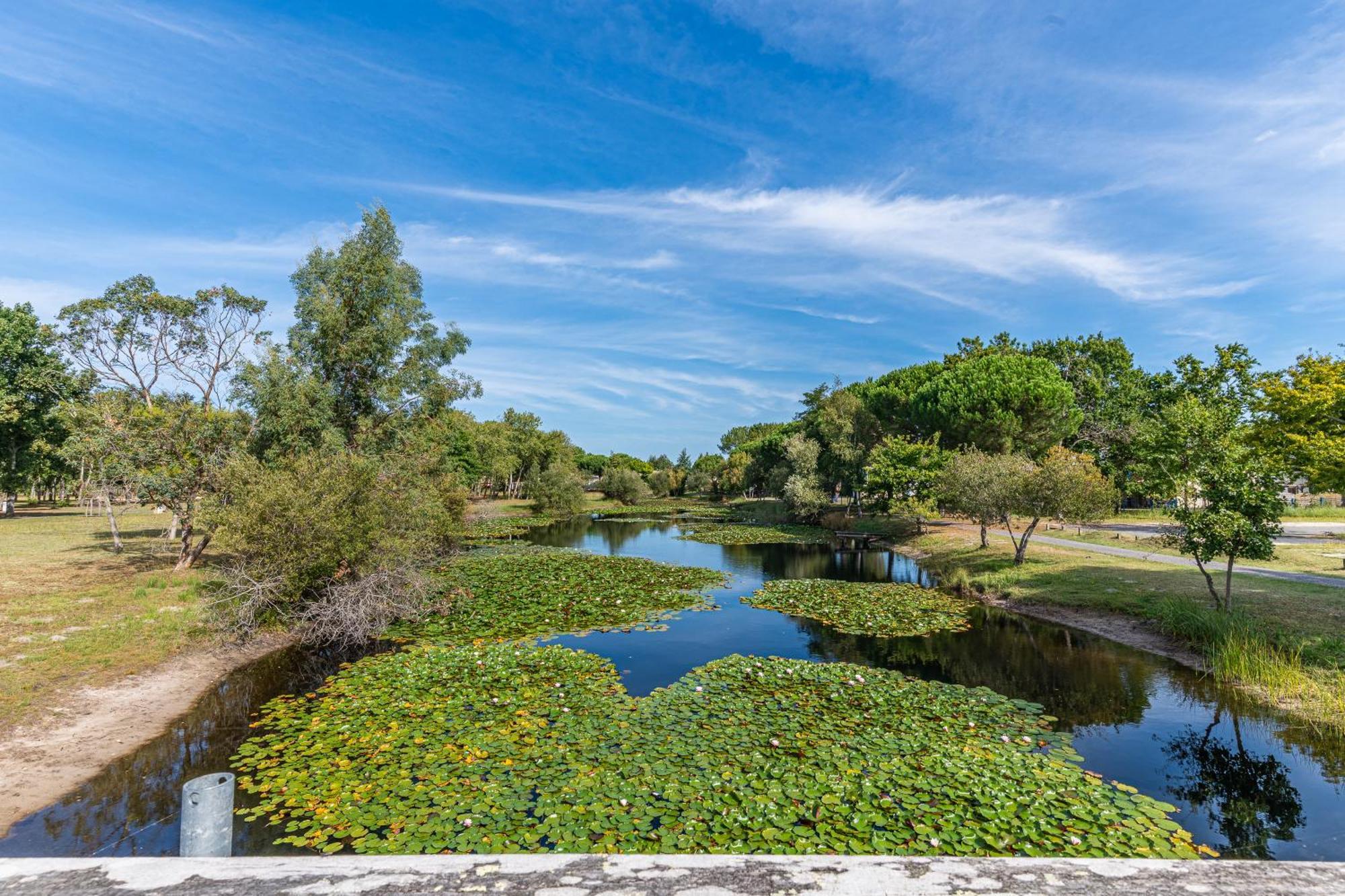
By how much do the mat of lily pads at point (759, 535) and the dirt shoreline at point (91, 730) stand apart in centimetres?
Result: 3119

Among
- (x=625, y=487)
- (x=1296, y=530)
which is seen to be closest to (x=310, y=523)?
(x=1296, y=530)

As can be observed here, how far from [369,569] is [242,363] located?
9449mm

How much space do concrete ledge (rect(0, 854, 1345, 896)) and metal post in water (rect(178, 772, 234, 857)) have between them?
515mm

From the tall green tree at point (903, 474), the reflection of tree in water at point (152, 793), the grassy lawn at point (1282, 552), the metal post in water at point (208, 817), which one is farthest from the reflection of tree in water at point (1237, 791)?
the tall green tree at point (903, 474)

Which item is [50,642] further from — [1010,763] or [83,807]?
[1010,763]

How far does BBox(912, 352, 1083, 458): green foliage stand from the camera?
39.5 metres

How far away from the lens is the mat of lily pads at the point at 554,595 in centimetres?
1668

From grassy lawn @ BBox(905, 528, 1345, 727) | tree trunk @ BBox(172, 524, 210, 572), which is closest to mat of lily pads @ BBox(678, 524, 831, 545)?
grassy lawn @ BBox(905, 528, 1345, 727)

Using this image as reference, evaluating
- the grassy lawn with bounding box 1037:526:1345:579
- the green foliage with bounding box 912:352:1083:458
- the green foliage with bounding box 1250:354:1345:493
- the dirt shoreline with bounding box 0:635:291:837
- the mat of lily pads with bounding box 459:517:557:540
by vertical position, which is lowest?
the dirt shoreline with bounding box 0:635:291:837

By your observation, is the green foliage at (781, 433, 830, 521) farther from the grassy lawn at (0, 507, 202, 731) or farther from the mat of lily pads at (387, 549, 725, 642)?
the grassy lawn at (0, 507, 202, 731)

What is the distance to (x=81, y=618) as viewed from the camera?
46.6ft

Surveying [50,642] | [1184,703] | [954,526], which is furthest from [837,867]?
[954,526]

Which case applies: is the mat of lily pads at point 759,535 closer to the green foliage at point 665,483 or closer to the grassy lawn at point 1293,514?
the grassy lawn at point 1293,514

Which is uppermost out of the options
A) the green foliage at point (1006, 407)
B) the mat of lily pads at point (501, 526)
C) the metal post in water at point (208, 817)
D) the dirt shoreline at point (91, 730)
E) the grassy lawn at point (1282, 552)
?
the green foliage at point (1006, 407)
